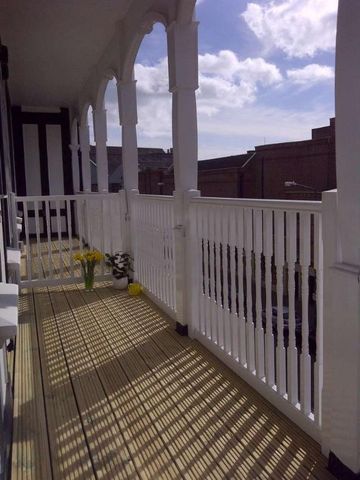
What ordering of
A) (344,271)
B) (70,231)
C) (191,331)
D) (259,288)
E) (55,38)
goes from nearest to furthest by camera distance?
(344,271) → (259,288) → (191,331) → (55,38) → (70,231)

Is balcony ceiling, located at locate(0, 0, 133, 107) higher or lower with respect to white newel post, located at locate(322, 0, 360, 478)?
higher

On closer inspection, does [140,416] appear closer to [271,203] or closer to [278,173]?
[271,203]

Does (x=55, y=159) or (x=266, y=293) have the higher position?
(x=55, y=159)

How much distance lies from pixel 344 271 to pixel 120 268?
3.34m

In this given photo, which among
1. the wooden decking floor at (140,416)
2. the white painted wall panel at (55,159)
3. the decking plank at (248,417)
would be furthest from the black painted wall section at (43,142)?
the decking plank at (248,417)

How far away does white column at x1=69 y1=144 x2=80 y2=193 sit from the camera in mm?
9094

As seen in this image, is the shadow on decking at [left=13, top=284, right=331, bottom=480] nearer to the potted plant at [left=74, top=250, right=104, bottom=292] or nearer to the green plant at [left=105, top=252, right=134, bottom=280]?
the potted plant at [left=74, top=250, right=104, bottom=292]

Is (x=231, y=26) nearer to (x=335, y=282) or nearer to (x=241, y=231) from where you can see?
(x=241, y=231)

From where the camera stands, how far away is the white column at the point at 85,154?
26.7 ft

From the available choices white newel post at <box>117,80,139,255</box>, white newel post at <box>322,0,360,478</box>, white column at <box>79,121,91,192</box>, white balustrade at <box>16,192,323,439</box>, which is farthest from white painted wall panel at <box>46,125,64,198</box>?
white newel post at <box>322,0,360,478</box>

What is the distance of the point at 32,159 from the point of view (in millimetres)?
9047

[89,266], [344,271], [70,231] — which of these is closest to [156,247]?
[89,266]

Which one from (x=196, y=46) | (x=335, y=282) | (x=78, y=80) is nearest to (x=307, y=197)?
(x=78, y=80)

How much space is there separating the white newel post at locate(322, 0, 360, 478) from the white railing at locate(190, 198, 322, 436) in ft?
0.35
